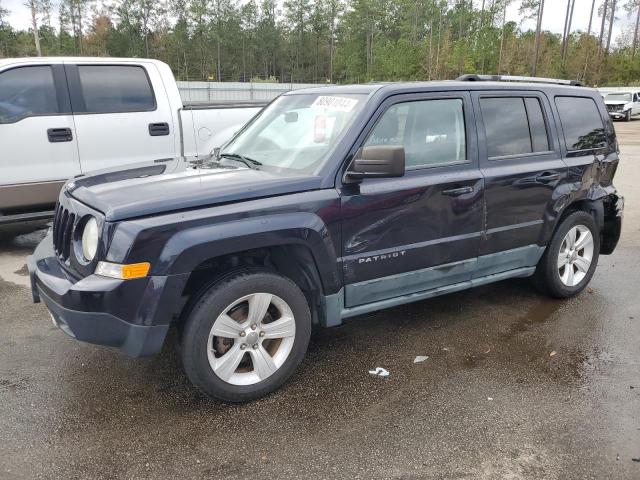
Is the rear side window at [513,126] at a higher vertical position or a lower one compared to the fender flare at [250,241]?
higher

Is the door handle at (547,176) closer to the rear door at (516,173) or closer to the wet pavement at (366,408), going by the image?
the rear door at (516,173)

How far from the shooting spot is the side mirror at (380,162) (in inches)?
125

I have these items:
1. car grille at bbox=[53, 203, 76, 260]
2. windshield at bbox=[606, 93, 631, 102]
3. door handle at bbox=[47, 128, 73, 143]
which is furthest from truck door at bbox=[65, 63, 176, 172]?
windshield at bbox=[606, 93, 631, 102]

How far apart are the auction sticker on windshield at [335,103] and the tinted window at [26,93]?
3591mm

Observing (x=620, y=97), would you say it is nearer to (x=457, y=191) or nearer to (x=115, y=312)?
(x=457, y=191)

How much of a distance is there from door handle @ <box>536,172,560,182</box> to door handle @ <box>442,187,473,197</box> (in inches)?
29.8

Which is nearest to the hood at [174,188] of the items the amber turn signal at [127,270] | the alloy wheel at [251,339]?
the amber turn signal at [127,270]

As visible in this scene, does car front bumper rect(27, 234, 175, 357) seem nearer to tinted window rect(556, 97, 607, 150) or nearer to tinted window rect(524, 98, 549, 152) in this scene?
tinted window rect(524, 98, 549, 152)

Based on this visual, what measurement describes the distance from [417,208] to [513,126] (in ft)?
3.93

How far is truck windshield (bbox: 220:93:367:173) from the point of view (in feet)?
11.4

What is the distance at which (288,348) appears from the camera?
3.29 meters

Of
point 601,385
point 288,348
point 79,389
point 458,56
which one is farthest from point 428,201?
point 458,56

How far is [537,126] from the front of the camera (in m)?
4.34

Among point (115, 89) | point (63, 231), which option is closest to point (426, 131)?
point (63, 231)
